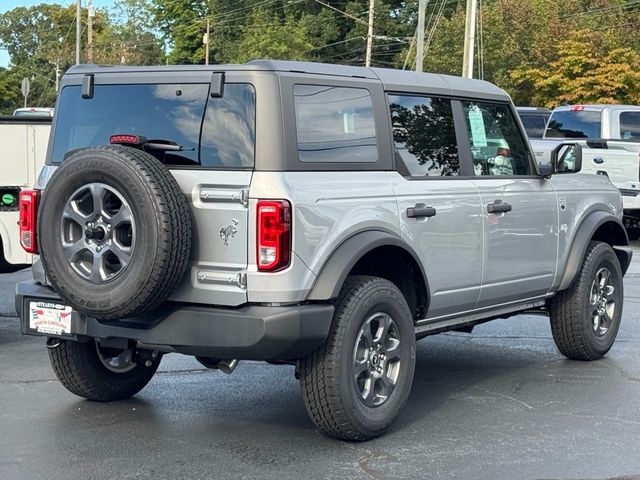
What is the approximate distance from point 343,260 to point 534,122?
59.3ft

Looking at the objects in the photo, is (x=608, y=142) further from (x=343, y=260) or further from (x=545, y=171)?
(x=343, y=260)

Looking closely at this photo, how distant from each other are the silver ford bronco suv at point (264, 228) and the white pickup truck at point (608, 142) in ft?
31.0

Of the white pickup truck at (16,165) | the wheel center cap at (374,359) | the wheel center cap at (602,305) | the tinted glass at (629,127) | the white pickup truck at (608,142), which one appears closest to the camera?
the wheel center cap at (374,359)

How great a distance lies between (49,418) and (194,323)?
1433 millimetres

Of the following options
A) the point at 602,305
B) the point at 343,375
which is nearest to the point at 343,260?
the point at 343,375

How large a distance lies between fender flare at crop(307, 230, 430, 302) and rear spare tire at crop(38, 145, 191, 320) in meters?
0.70

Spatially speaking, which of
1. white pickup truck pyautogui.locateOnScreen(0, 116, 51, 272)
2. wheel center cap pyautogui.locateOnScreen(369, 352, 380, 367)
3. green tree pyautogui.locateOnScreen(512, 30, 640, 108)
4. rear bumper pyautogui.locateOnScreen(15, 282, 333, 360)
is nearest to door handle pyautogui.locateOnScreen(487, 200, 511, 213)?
wheel center cap pyautogui.locateOnScreen(369, 352, 380, 367)

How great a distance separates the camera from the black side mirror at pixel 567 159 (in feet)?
25.3

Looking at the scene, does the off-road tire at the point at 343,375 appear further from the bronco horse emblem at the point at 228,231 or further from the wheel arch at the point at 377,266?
the bronco horse emblem at the point at 228,231

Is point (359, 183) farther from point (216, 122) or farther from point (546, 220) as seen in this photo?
point (546, 220)

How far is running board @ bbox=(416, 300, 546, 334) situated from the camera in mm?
6547

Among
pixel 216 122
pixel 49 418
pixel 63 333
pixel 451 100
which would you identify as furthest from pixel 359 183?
pixel 49 418

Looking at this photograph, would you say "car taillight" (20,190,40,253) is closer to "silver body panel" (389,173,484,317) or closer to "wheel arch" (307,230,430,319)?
"wheel arch" (307,230,430,319)

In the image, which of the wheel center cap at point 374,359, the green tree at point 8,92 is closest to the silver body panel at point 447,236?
the wheel center cap at point 374,359
